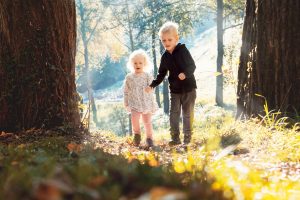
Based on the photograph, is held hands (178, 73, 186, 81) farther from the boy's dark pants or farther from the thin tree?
the thin tree


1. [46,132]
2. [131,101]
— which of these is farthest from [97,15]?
[46,132]

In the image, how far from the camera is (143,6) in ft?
89.5

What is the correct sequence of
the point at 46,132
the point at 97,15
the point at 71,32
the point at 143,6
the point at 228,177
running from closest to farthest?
the point at 228,177, the point at 46,132, the point at 71,32, the point at 143,6, the point at 97,15

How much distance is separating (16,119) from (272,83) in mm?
3464

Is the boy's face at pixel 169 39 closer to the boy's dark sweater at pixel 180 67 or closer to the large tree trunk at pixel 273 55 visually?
the boy's dark sweater at pixel 180 67

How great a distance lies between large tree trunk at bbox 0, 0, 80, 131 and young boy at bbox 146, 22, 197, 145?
1.69 meters

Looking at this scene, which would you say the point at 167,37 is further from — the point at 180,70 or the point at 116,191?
the point at 116,191

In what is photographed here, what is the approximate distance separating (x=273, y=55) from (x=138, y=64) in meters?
2.68

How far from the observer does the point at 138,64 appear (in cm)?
767

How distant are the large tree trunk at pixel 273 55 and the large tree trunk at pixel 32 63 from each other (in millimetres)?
2647

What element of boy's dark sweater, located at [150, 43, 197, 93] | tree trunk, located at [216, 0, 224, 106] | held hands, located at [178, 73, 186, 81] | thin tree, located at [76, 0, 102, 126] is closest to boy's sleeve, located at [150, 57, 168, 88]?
boy's dark sweater, located at [150, 43, 197, 93]

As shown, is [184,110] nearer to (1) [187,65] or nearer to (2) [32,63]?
(1) [187,65]

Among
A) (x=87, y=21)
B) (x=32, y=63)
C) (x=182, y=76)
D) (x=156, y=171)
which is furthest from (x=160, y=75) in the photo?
(x=87, y=21)

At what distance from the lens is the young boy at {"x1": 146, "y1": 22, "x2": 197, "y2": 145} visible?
262 inches
